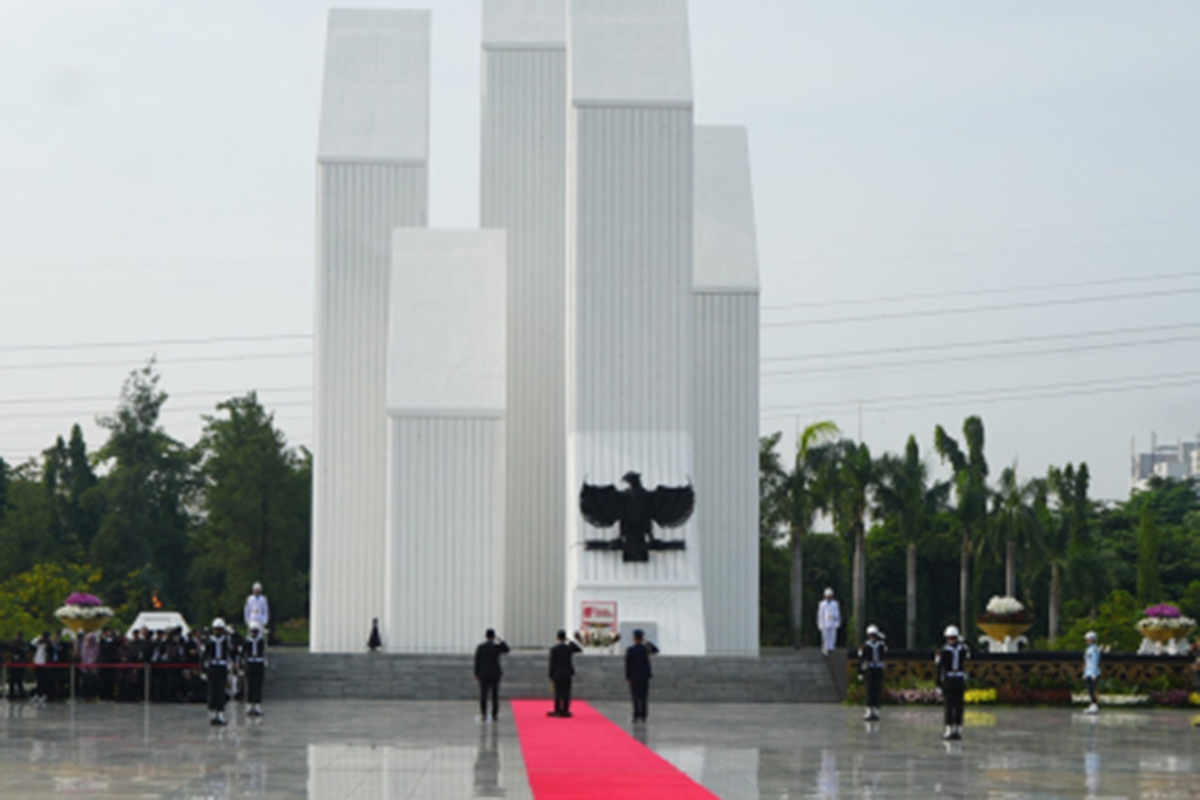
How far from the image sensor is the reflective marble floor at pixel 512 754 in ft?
46.7

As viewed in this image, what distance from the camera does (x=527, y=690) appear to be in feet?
93.5

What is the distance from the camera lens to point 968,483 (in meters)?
56.1

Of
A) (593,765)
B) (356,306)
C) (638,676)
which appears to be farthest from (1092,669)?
(356,306)

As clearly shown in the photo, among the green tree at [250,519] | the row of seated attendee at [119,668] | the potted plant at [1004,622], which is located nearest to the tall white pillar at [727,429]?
the potted plant at [1004,622]

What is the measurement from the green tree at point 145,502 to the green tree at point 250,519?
7.40 ft

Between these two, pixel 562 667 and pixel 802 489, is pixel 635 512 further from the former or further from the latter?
pixel 802 489

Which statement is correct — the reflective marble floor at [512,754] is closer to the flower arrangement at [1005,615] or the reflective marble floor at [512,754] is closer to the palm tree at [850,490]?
the flower arrangement at [1005,615]

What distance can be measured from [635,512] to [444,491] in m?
4.28

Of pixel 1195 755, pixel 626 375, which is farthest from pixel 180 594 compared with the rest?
pixel 1195 755

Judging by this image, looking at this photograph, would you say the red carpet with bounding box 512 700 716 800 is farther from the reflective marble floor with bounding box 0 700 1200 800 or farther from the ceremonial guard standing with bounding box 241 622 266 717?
the ceremonial guard standing with bounding box 241 622 266 717

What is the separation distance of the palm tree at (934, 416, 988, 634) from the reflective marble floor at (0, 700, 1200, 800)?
30403mm

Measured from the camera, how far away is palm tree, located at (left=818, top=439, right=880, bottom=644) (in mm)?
52875

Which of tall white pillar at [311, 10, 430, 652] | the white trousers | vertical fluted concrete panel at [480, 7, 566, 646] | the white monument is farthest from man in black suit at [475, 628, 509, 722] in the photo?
vertical fluted concrete panel at [480, 7, 566, 646]

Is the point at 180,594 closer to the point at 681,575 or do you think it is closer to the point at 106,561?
the point at 106,561
